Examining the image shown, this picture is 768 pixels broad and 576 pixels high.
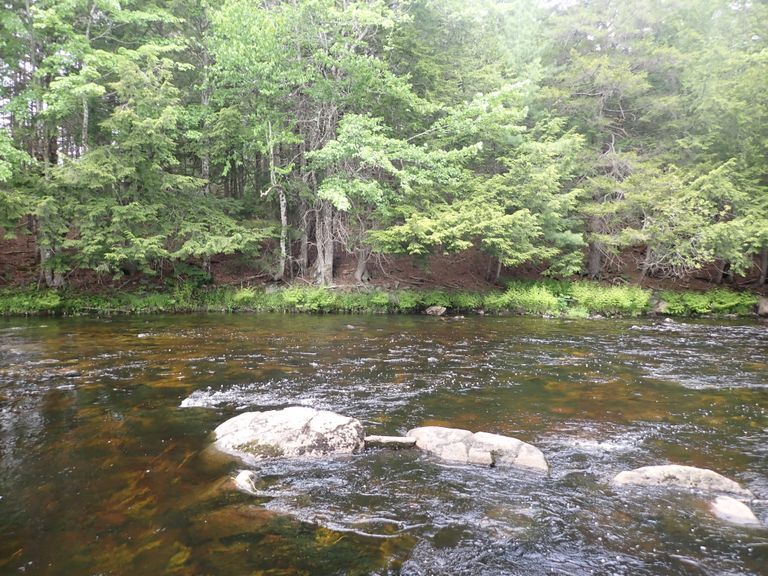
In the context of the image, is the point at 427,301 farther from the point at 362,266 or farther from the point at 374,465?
the point at 374,465

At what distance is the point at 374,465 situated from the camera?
4.90 metres

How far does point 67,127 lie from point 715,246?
87.3ft

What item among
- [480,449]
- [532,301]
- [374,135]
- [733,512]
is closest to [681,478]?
[733,512]

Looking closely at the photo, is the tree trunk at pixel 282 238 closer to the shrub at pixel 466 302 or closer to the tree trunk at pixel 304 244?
the tree trunk at pixel 304 244

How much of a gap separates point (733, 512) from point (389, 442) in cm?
331

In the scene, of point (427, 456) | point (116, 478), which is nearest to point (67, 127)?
point (116, 478)

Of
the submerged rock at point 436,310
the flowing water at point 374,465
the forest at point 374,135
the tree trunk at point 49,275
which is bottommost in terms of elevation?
the flowing water at point 374,465

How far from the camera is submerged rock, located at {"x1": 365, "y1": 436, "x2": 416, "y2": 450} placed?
5336mm

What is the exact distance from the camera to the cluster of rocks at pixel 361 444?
455cm

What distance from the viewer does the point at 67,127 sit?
1862 centimetres

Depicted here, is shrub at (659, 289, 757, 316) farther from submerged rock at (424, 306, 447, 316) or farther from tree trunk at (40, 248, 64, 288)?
tree trunk at (40, 248, 64, 288)

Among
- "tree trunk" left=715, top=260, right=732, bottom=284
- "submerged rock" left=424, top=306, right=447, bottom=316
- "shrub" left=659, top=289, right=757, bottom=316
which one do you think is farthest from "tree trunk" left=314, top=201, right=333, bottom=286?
"tree trunk" left=715, top=260, right=732, bottom=284

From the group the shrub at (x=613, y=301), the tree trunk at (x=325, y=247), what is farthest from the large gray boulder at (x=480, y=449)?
the shrub at (x=613, y=301)

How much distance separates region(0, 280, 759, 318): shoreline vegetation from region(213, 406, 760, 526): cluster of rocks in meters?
12.2
